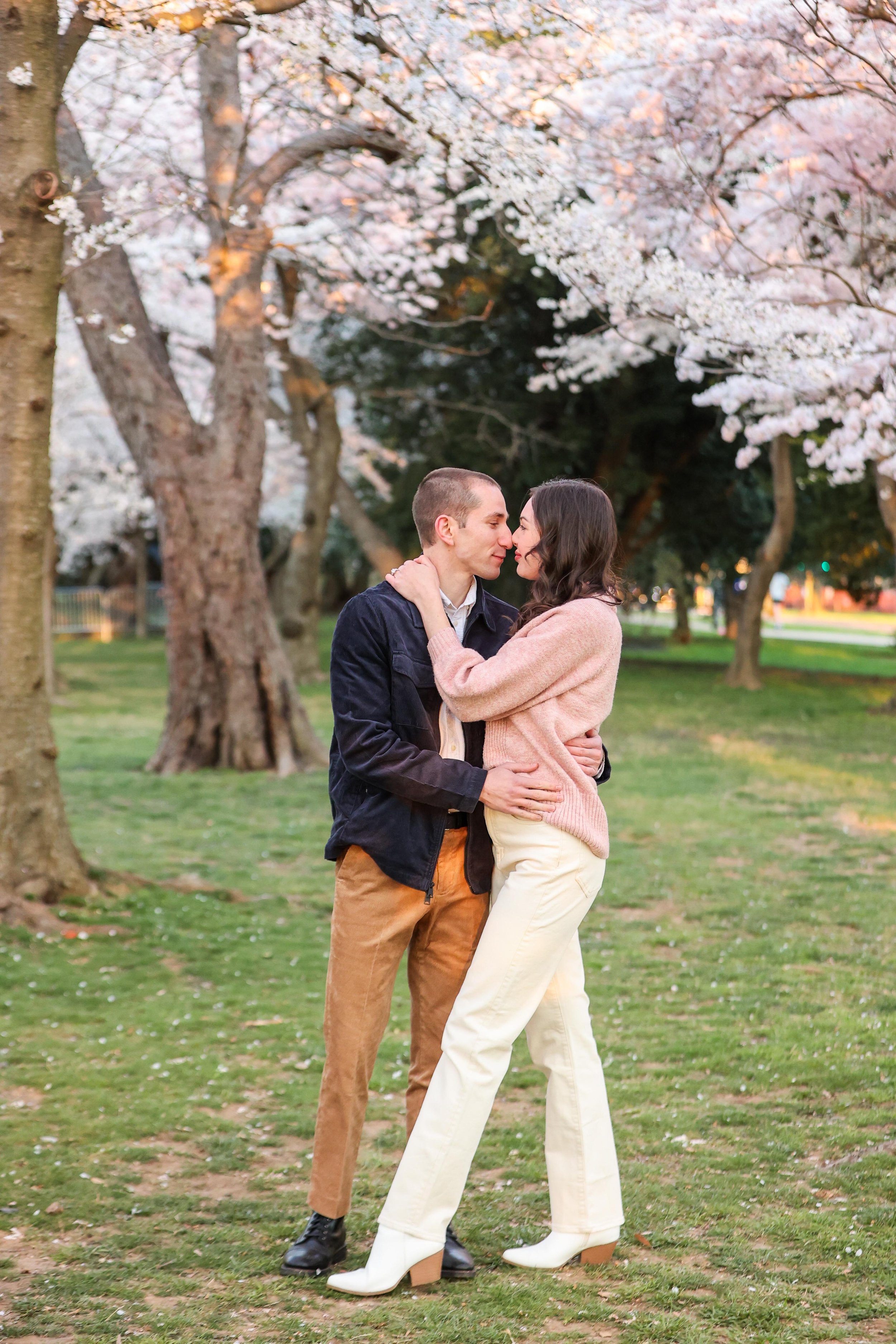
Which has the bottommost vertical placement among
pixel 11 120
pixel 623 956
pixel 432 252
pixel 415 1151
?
pixel 623 956

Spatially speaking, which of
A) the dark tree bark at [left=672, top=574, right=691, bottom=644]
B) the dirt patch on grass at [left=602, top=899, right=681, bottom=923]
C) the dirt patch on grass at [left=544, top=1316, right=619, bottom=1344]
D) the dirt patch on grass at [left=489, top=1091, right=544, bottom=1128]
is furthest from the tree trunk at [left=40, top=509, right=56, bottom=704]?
the dark tree bark at [left=672, top=574, right=691, bottom=644]

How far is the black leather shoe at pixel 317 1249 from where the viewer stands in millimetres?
3227

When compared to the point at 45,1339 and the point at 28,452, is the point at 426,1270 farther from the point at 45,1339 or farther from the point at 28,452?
the point at 28,452

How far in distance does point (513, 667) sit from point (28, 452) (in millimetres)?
4112

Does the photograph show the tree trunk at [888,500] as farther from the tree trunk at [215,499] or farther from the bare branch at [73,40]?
the bare branch at [73,40]

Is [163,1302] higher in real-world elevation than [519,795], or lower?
lower

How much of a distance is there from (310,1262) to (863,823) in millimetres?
→ 8077

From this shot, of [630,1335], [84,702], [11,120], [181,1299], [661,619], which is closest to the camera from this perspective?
[630,1335]

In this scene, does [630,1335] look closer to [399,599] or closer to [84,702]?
[399,599]

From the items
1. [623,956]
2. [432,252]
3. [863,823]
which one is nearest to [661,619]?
[432,252]

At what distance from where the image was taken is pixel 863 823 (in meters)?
10.4

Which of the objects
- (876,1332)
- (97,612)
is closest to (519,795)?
(876,1332)

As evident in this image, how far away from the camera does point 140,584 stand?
36.2 m

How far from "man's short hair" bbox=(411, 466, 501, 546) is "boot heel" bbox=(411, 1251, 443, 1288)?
175 cm
